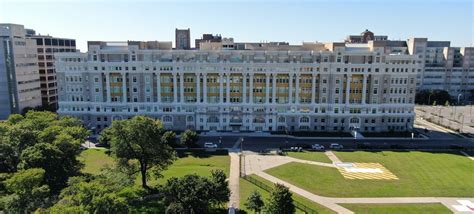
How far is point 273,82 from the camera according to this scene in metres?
115

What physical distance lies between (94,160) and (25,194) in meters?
39.2

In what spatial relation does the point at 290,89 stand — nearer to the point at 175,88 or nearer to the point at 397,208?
the point at 175,88

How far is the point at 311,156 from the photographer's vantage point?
92.9 meters

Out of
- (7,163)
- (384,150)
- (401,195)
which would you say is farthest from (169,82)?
(401,195)

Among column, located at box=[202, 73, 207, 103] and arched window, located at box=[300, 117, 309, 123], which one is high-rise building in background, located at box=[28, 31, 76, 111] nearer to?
column, located at box=[202, 73, 207, 103]

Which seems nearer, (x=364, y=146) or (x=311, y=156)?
(x=311, y=156)

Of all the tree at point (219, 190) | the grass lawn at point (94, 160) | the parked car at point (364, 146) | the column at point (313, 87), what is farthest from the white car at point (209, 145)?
the tree at point (219, 190)

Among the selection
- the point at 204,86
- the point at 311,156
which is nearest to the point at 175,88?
the point at 204,86

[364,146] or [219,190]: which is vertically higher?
[219,190]

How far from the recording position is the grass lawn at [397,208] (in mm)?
61219

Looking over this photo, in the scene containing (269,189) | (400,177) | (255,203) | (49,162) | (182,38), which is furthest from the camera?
(182,38)

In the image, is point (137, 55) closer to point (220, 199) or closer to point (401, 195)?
point (220, 199)

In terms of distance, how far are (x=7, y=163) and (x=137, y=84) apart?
171ft

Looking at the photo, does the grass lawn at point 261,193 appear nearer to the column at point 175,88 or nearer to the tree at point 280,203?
the tree at point 280,203
